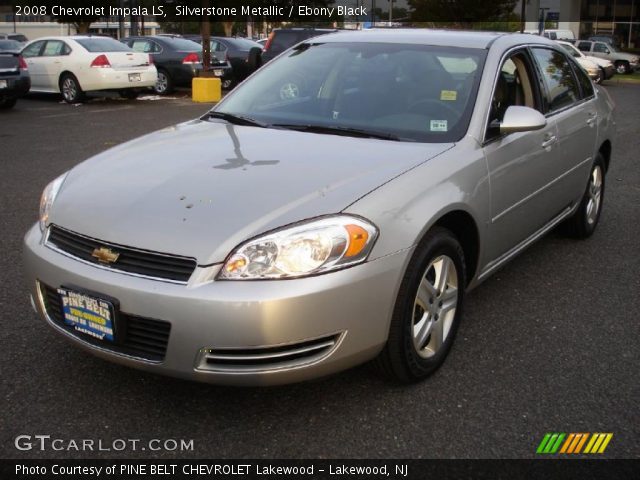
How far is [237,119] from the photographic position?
13.1ft

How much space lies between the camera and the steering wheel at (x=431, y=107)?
363cm

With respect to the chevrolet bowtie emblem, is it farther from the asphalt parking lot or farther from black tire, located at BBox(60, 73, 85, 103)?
black tire, located at BBox(60, 73, 85, 103)

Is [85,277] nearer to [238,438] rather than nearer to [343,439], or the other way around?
[238,438]

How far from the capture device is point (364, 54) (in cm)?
411

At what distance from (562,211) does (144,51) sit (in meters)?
14.8

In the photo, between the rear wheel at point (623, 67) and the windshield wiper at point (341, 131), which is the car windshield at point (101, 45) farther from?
the rear wheel at point (623, 67)

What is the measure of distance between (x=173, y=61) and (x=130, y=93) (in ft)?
4.36

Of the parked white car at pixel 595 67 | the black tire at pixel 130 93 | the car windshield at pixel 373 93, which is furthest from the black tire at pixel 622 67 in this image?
the car windshield at pixel 373 93


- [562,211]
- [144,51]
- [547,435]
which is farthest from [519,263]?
[144,51]

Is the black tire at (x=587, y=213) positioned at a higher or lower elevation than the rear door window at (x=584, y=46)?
lower

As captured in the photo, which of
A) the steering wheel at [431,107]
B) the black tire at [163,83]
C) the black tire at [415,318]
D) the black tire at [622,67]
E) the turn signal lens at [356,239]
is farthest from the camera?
the black tire at [622,67]

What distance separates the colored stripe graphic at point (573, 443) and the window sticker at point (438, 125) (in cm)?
154
